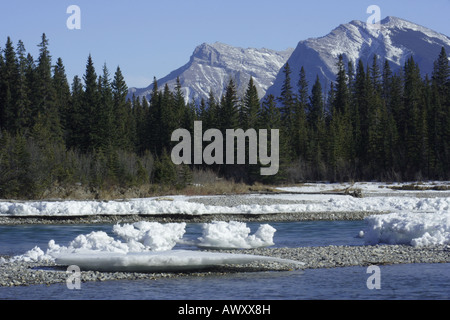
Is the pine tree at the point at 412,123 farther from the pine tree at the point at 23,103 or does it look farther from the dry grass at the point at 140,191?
the pine tree at the point at 23,103

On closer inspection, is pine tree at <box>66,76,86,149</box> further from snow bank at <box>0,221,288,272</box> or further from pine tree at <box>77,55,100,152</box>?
snow bank at <box>0,221,288,272</box>

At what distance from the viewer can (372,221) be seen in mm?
22266

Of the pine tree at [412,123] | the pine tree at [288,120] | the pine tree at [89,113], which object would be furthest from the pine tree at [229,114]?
the pine tree at [412,123]

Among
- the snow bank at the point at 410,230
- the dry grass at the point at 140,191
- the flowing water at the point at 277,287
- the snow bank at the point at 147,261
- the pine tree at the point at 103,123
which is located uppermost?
the pine tree at the point at 103,123

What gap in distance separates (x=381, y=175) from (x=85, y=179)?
31524mm

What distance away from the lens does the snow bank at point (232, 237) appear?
67.0 feet

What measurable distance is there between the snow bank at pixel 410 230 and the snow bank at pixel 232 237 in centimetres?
364

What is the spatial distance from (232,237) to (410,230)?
19.5 ft

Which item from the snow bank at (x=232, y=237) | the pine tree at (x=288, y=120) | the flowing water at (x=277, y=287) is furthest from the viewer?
the pine tree at (x=288, y=120)

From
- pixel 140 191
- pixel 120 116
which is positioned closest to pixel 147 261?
pixel 140 191

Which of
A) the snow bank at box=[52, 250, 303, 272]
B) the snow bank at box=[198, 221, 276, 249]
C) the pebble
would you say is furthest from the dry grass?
the snow bank at box=[52, 250, 303, 272]

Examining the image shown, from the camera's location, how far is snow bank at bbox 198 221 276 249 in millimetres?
20422

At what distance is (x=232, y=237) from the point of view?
20.5 m

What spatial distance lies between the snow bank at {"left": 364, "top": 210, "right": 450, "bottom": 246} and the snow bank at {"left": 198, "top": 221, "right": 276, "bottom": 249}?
3.64 meters
